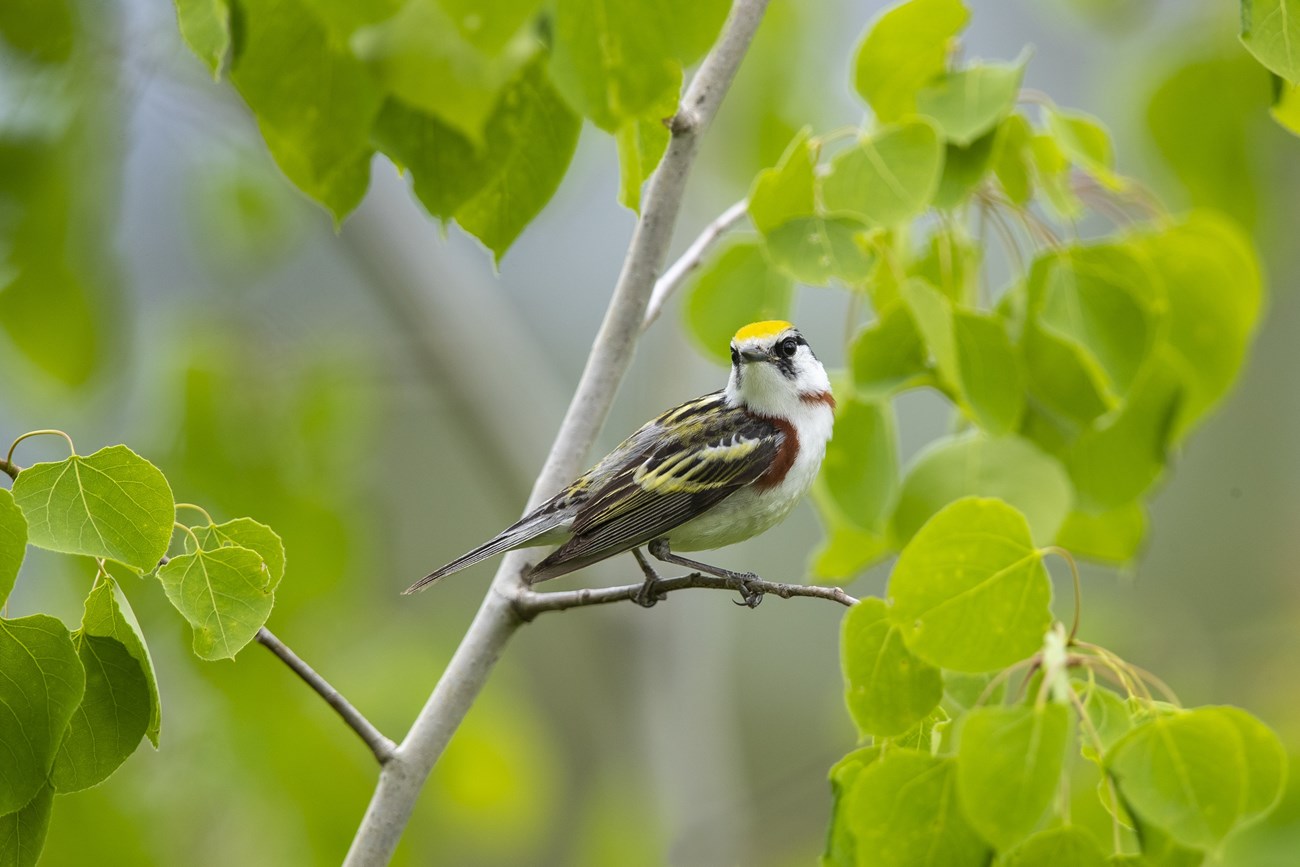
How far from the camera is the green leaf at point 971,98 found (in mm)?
2398

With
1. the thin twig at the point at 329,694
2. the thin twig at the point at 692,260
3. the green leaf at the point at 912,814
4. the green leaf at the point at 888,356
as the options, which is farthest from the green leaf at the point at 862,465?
the thin twig at the point at 329,694

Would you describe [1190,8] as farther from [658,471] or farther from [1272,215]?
[658,471]

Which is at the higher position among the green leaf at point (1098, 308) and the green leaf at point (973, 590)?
the green leaf at point (973, 590)

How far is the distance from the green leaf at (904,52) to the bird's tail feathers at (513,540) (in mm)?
1078

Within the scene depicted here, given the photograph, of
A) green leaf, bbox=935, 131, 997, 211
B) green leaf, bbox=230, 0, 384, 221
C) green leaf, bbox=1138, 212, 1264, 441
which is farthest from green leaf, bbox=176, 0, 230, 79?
green leaf, bbox=1138, 212, 1264, 441

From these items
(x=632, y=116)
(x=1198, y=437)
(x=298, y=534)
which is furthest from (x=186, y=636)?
(x=1198, y=437)

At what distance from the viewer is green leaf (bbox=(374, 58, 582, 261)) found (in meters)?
1.30

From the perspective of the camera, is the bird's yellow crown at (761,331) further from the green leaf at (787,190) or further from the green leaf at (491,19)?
the green leaf at (491,19)

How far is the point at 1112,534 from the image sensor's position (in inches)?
116

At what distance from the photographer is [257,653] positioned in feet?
13.1

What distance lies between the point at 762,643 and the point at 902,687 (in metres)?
8.72

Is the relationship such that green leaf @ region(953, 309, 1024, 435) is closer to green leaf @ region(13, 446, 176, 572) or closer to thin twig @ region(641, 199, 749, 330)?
thin twig @ region(641, 199, 749, 330)

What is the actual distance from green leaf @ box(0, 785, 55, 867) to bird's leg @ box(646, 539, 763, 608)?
1.08 meters

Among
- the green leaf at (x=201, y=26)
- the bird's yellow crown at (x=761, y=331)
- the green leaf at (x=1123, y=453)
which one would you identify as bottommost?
the green leaf at (x=1123, y=453)
